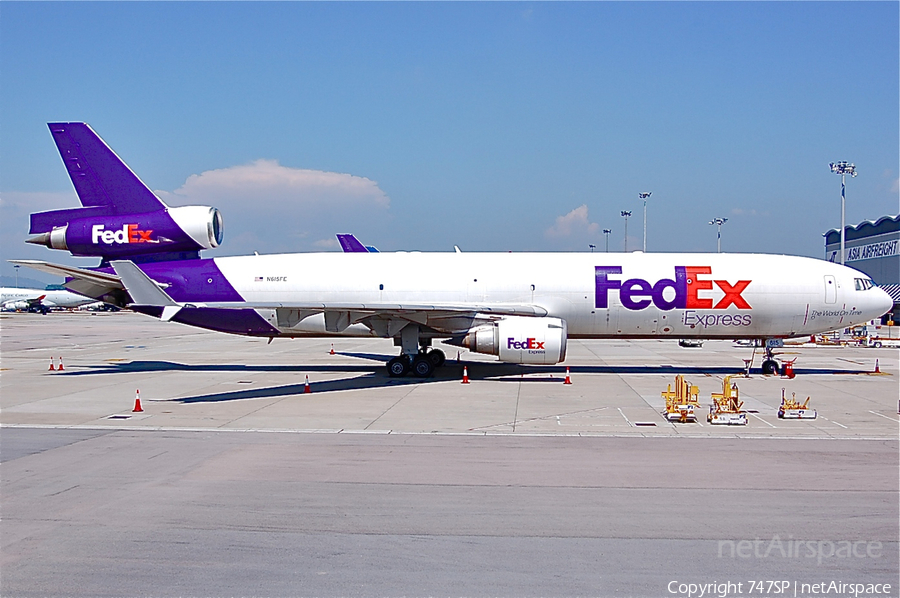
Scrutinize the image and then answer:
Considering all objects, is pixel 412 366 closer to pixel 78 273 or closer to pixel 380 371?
pixel 380 371

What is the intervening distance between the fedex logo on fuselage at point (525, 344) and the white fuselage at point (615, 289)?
8.29 ft

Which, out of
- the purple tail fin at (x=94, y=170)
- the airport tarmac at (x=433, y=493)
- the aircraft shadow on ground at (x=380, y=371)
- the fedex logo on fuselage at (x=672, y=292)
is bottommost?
the airport tarmac at (x=433, y=493)

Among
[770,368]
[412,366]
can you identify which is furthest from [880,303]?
[412,366]

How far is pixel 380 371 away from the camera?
25.7 meters

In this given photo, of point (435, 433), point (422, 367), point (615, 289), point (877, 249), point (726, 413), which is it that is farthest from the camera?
point (877, 249)

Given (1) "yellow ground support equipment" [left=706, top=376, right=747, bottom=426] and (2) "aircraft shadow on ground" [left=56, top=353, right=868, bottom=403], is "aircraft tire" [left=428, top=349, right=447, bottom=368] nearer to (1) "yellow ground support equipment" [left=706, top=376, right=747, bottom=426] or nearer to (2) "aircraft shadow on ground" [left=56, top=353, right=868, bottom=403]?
(2) "aircraft shadow on ground" [left=56, top=353, right=868, bottom=403]

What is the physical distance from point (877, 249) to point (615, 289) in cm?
8289

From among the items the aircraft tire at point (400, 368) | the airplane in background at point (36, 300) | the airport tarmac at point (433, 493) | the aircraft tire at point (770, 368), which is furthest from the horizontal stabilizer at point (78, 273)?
the airplane in background at point (36, 300)

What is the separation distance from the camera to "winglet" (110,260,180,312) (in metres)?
19.9

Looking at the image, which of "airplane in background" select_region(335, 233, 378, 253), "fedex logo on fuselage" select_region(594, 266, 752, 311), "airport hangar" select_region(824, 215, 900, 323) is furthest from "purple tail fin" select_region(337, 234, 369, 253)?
"airport hangar" select_region(824, 215, 900, 323)

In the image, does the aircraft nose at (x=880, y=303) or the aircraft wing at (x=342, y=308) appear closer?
the aircraft wing at (x=342, y=308)

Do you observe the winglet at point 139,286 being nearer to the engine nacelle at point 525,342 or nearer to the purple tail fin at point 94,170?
the purple tail fin at point 94,170

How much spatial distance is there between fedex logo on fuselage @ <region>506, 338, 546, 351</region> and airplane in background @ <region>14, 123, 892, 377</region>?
143cm

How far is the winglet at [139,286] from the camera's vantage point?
19.9 metres
